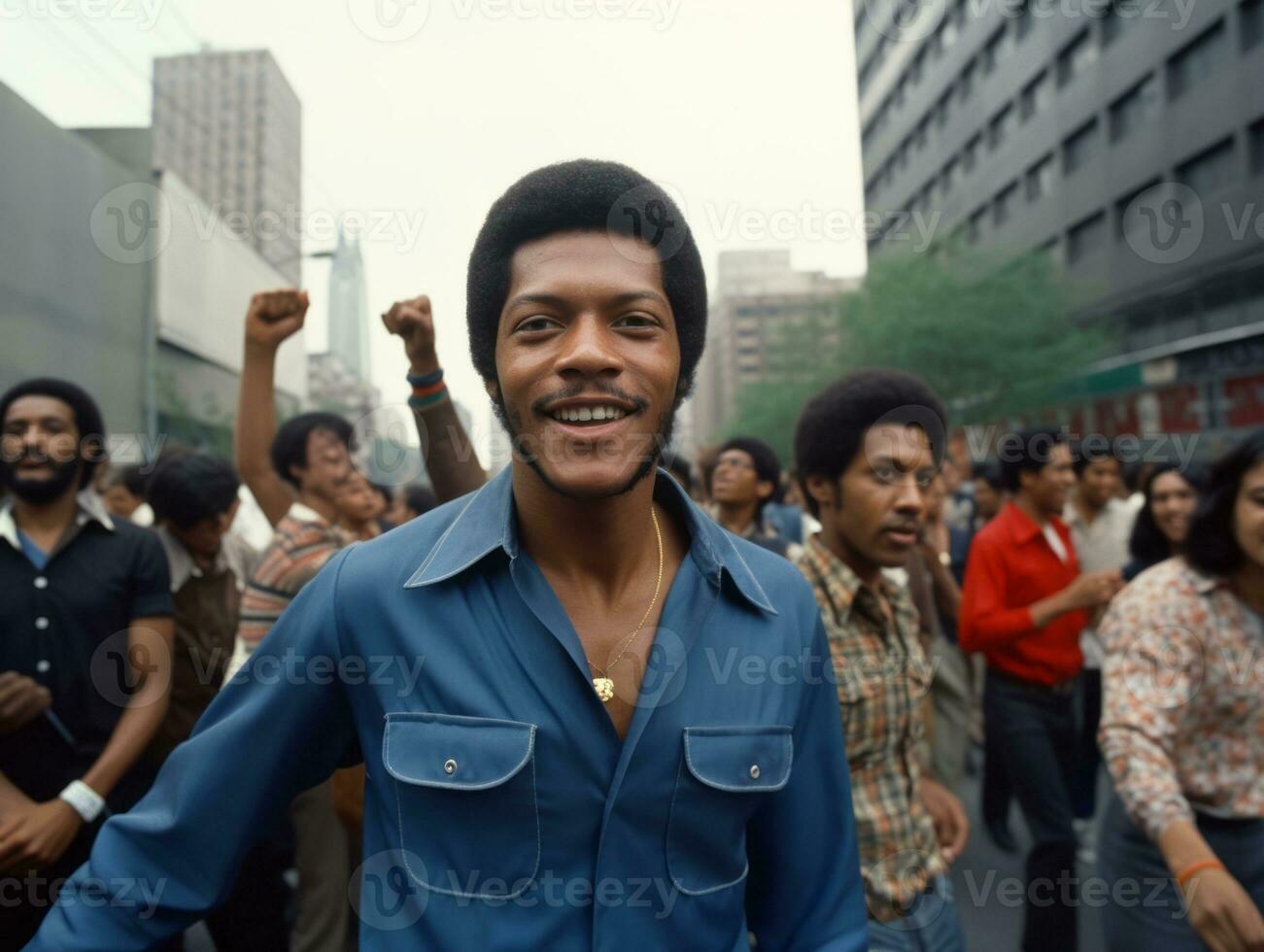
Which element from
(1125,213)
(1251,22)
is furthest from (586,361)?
(1125,213)

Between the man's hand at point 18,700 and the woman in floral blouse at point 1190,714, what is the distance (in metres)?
2.86

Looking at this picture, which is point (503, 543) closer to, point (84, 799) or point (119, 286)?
point (84, 799)

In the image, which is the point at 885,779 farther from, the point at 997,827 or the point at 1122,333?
the point at 1122,333

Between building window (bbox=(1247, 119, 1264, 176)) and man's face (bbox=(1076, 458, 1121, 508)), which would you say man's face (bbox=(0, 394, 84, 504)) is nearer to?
man's face (bbox=(1076, 458, 1121, 508))

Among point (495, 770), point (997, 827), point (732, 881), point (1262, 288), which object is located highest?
point (1262, 288)

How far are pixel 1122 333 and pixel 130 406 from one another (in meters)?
28.0

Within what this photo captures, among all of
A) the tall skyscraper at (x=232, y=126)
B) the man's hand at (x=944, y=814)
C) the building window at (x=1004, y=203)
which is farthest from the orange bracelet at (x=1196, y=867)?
the tall skyscraper at (x=232, y=126)

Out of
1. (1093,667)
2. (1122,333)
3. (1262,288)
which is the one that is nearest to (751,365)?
(1122,333)

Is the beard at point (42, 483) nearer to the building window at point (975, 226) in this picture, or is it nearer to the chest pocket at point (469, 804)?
the chest pocket at point (469, 804)

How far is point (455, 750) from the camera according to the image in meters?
1.39

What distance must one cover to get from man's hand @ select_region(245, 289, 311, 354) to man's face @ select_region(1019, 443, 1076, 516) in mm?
3346

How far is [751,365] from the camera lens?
95.8 metres

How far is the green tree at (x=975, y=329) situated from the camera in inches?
1142

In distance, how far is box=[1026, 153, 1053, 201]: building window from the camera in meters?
35.8
